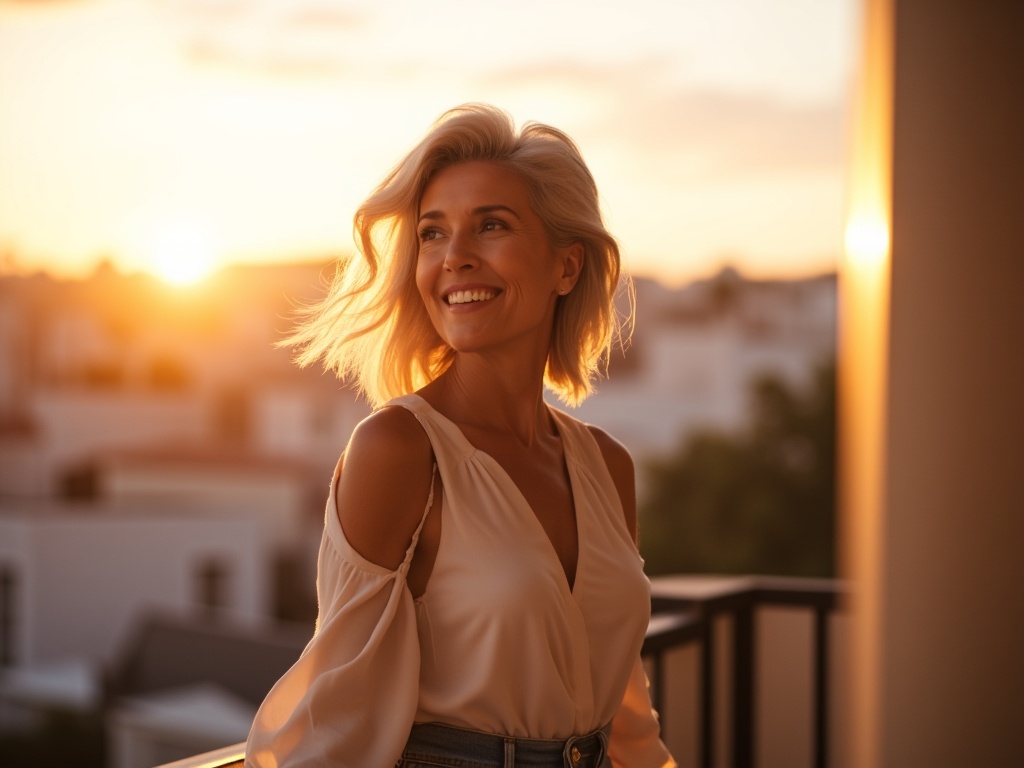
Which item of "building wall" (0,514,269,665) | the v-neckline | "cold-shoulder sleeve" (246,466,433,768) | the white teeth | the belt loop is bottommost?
"building wall" (0,514,269,665)

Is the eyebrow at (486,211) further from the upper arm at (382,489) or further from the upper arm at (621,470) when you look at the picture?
the upper arm at (621,470)

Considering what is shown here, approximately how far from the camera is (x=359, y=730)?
139cm

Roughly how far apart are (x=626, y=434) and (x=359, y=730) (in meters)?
36.0

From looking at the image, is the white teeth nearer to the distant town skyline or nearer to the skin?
the skin

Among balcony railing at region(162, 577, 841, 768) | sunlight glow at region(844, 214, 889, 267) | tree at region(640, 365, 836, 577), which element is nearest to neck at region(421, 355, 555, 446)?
sunlight glow at region(844, 214, 889, 267)

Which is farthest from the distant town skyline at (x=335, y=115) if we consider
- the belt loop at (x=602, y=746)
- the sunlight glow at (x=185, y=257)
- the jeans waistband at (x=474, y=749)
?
the jeans waistband at (x=474, y=749)

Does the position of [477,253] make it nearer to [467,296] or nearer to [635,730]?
[467,296]

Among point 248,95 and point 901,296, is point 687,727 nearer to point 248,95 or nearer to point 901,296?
point 901,296

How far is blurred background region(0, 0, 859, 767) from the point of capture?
84.7 ft

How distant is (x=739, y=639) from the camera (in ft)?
10.4

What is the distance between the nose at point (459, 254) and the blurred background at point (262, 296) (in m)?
17.7

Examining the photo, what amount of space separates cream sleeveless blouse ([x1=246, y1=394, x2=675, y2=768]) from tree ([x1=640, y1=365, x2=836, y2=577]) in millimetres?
31328

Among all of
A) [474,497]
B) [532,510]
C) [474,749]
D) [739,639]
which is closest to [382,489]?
[474,497]

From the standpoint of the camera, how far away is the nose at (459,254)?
5.19ft
